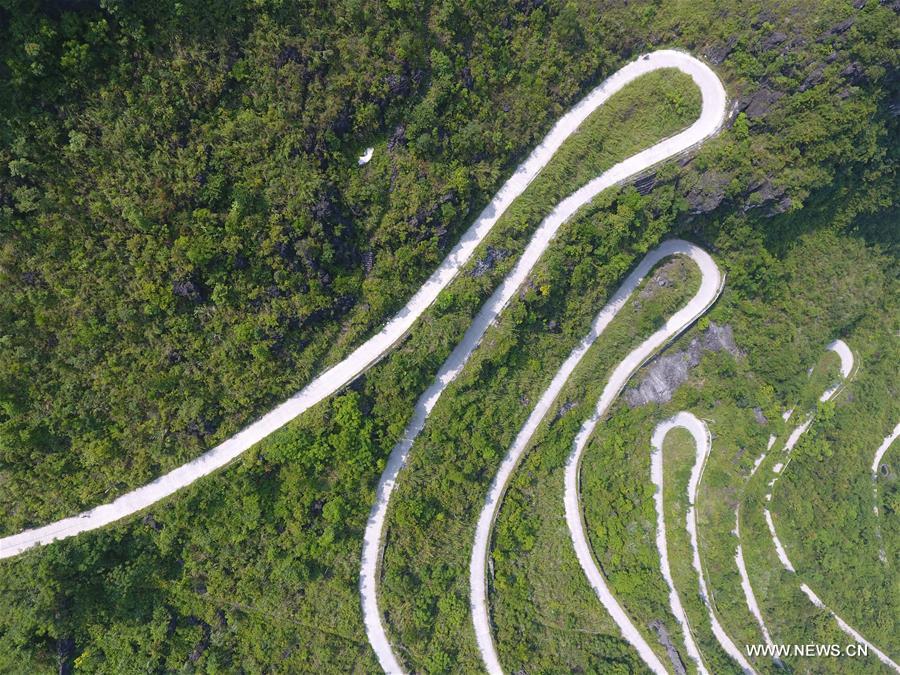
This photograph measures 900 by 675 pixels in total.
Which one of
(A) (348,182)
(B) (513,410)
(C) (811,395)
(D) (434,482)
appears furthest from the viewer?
(C) (811,395)

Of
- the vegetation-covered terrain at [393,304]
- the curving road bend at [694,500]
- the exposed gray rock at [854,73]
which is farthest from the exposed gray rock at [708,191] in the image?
the curving road bend at [694,500]

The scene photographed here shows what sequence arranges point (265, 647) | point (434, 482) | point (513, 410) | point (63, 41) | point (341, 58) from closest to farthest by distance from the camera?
point (63, 41) < point (341, 58) < point (265, 647) < point (434, 482) < point (513, 410)

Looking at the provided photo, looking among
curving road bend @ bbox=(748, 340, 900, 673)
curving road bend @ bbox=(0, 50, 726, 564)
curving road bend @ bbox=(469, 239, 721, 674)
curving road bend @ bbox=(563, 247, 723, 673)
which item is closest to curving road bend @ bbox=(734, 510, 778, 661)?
curving road bend @ bbox=(748, 340, 900, 673)

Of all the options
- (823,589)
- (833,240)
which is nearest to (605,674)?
(823,589)

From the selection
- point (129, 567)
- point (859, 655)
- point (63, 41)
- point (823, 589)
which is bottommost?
point (859, 655)

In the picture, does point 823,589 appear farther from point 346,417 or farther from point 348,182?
point 348,182

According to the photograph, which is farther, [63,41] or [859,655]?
[859,655]

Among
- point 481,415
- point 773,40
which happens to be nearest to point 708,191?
point 773,40
